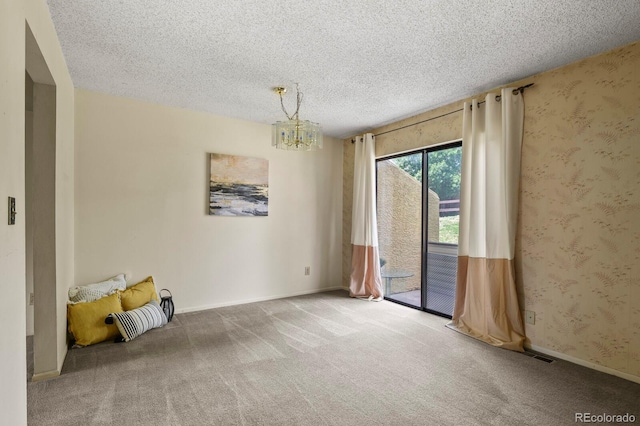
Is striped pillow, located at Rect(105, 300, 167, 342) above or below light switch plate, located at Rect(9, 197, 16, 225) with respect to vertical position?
below

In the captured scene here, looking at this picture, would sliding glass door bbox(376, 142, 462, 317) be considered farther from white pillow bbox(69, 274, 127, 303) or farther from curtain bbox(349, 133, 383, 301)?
white pillow bbox(69, 274, 127, 303)

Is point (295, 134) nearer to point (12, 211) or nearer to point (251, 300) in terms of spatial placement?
point (12, 211)

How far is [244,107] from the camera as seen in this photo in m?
3.80

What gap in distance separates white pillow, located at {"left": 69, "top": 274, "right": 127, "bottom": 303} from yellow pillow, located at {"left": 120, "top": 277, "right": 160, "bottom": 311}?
0.36ft

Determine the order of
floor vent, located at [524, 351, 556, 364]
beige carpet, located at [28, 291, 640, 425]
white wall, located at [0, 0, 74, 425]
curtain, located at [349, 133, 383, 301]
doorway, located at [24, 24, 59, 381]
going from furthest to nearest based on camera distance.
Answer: curtain, located at [349, 133, 383, 301] < floor vent, located at [524, 351, 556, 364] < doorway, located at [24, 24, 59, 381] < beige carpet, located at [28, 291, 640, 425] < white wall, located at [0, 0, 74, 425]

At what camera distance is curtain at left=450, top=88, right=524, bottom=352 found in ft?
9.75

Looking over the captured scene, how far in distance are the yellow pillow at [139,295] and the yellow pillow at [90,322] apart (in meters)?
0.20

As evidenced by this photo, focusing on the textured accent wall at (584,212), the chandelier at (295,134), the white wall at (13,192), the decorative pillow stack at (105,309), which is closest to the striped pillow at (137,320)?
the decorative pillow stack at (105,309)

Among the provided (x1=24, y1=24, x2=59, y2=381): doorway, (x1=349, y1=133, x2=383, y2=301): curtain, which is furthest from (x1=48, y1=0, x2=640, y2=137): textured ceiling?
(x1=349, y1=133, x2=383, y2=301): curtain

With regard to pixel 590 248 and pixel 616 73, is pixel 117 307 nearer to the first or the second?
pixel 590 248

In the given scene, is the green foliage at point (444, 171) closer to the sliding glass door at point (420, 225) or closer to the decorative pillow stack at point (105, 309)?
the sliding glass door at point (420, 225)

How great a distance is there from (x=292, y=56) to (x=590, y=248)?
9.32 ft

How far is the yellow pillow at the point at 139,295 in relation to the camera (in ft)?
10.6

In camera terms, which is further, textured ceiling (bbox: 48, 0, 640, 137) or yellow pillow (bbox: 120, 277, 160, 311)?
yellow pillow (bbox: 120, 277, 160, 311)
